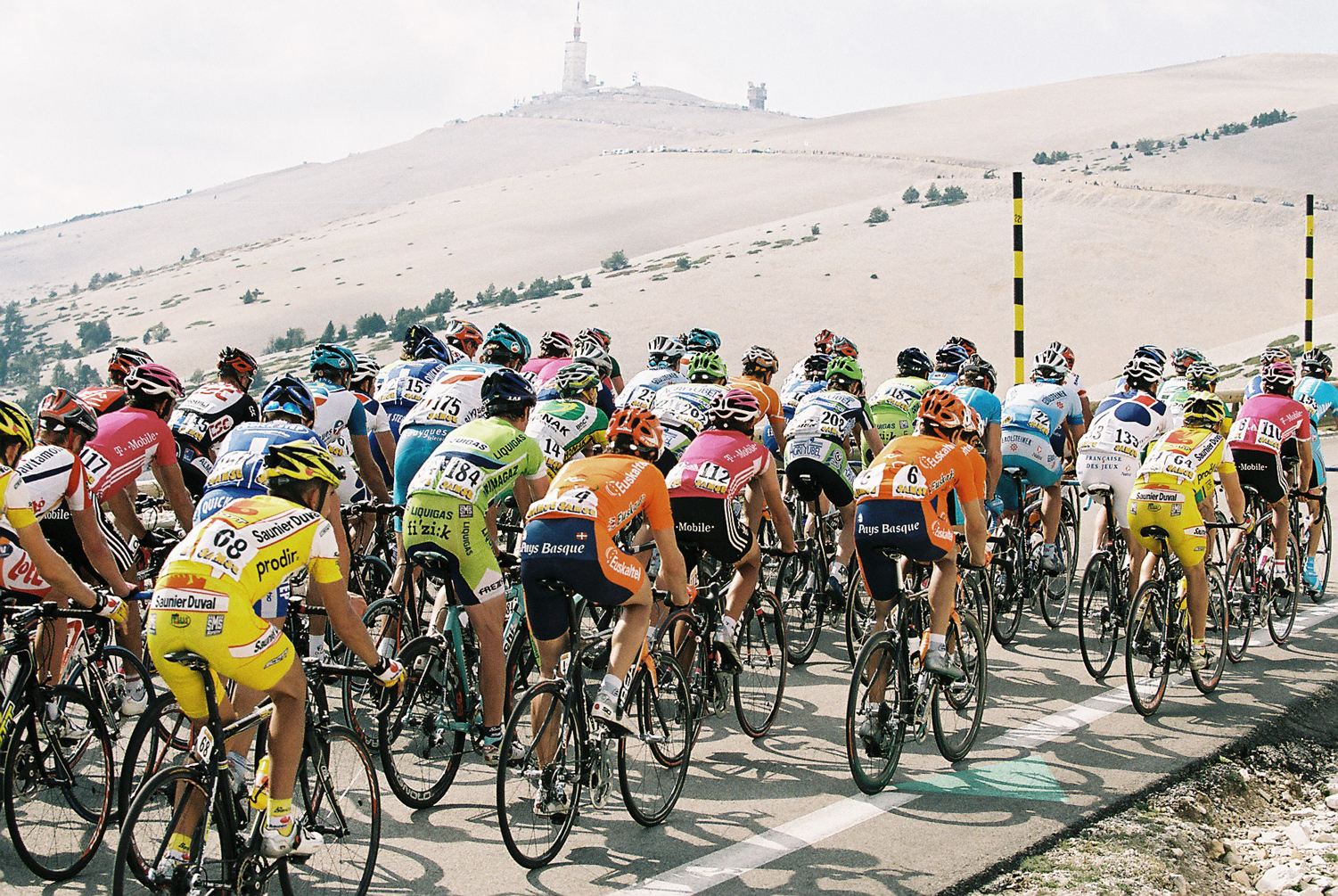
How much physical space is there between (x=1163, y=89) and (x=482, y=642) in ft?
488

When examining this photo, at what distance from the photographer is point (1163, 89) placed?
137 m

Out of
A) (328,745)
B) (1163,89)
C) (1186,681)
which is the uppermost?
(1163,89)

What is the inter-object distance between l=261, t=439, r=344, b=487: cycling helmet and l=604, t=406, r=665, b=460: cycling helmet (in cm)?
173

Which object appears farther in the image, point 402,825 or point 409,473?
point 409,473

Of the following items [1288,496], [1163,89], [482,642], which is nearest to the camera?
[482,642]

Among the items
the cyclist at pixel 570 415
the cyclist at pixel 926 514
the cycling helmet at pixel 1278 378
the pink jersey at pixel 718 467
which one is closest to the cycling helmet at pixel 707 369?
the cyclist at pixel 570 415

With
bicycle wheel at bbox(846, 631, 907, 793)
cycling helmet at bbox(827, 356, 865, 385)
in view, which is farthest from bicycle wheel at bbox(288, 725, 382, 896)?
cycling helmet at bbox(827, 356, 865, 385)

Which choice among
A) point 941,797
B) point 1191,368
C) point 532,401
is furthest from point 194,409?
→ point 1191,368

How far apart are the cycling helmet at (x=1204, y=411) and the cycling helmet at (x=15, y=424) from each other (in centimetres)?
742

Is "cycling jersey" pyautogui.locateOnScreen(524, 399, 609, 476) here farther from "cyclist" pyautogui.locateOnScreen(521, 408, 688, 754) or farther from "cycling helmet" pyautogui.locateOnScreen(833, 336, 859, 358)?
"cycling helmet" pyautogui.locateOnScreen(833, 336, 859, 358)

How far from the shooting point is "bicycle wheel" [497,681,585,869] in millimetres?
5551

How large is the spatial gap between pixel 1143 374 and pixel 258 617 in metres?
8.09

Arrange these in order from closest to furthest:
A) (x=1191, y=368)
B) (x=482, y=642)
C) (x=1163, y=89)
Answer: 1. (x=482, y=642)
2. (x=1191, y=368)
3. (x=1163, y=89)

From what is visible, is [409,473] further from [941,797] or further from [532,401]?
[941,797]
